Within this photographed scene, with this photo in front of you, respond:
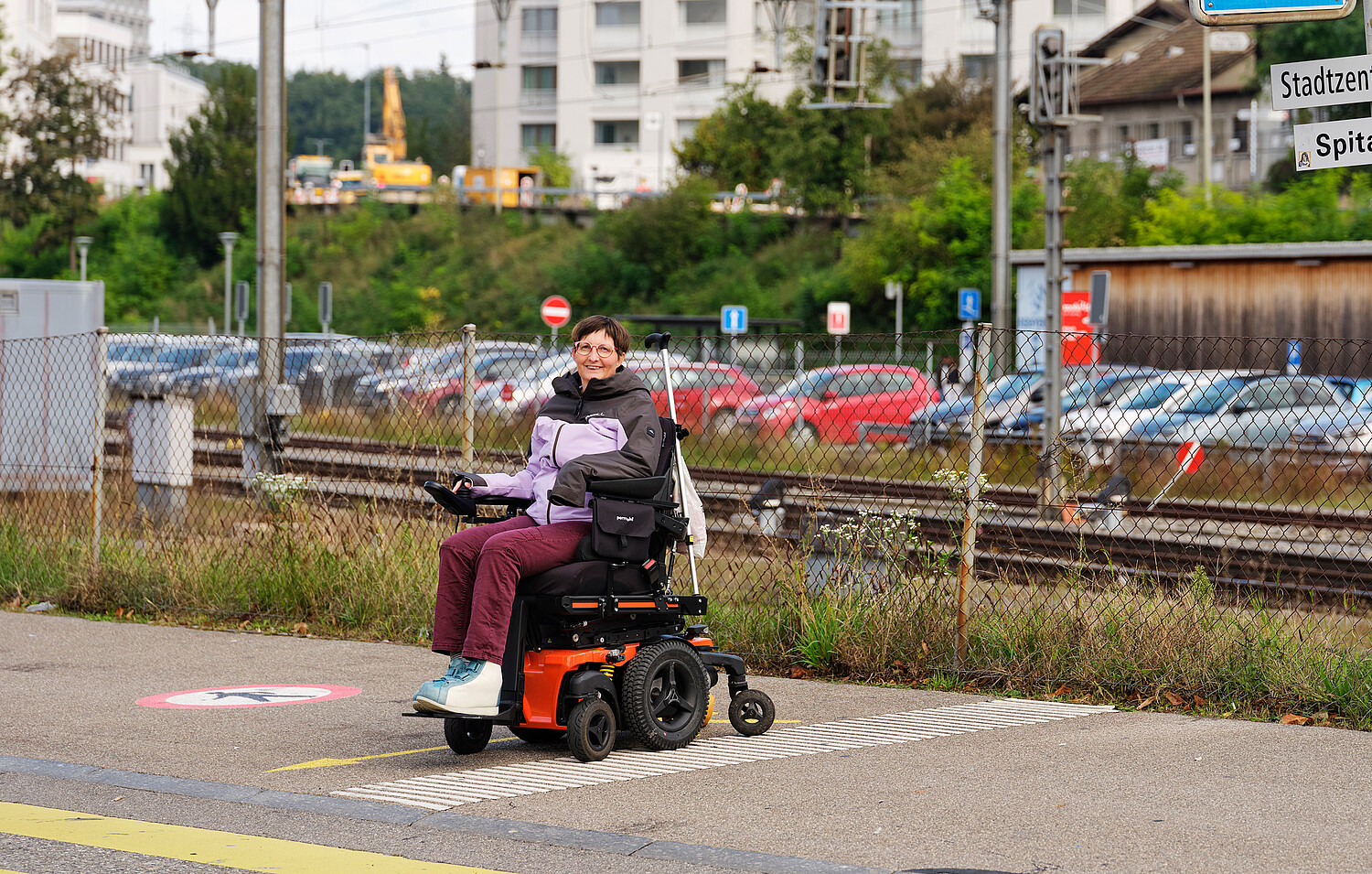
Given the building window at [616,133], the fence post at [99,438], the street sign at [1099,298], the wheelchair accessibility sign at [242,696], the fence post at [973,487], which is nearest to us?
the wheelchair accessibility sign at [242,696]

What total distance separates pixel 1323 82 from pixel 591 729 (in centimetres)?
406

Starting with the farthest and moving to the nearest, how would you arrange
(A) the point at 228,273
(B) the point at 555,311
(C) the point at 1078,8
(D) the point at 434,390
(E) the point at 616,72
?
(E) the point at 616,72 → (C) the point at 1078,8 → (A) the point at 228,273 → (B) the point at 555,311 → (D) the point at 434,390

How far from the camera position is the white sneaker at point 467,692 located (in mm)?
6219

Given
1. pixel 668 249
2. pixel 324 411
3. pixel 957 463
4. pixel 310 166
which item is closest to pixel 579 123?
pixel 310 166

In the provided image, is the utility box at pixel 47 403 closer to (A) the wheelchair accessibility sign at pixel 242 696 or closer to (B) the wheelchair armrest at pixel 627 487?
(A) the wheelchair accessibility sign at pixel 242 696

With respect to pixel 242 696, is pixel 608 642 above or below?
above

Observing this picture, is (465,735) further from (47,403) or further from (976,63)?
(976,63)

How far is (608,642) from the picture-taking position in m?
6.59

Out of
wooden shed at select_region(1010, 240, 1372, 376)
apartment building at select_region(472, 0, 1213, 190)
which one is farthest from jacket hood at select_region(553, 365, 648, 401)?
apartment building at select_region(472, 0, 1213, 190)

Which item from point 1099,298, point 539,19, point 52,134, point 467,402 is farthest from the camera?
point 539,19

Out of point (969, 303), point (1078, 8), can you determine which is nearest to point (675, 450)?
point (969, 303)

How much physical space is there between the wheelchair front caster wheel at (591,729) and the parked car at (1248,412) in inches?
245

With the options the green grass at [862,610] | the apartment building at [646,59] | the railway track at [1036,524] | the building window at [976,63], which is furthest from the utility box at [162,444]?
the building window at [976,63]

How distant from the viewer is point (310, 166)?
84250 millimetres
